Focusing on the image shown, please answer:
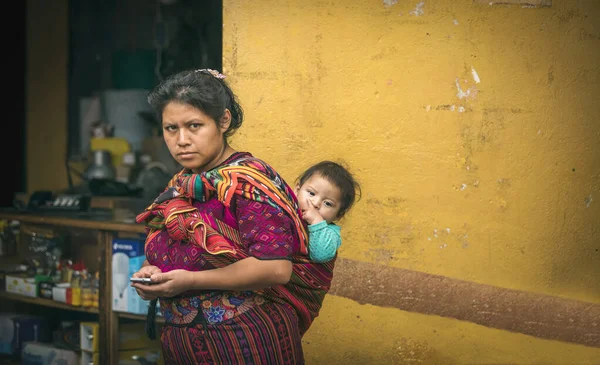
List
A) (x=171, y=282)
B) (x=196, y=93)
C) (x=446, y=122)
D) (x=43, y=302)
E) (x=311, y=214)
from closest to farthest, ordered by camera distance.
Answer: (x=171, y=282)
(x=196, y=93)
(x=311, y=214)
(x=446, y=122)
(x=43, y=302)

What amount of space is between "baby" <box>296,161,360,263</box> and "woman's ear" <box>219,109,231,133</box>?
1.30 ft

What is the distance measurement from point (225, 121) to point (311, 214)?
45cm

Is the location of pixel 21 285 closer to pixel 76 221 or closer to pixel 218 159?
pixel 76 221

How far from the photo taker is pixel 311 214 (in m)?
2.46

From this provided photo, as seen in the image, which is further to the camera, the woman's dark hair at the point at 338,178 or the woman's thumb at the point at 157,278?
the woman's dark hair at the point at 338,178

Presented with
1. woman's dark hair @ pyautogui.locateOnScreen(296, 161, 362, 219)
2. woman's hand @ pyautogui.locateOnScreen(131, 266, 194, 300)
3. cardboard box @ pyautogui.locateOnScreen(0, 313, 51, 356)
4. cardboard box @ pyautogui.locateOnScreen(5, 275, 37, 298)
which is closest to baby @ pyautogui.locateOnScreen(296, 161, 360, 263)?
woman's dark hair @ pyautogui.locateOnScreen(296, 161, 362, 219)

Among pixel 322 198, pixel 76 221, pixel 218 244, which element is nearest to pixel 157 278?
pixel 218 244

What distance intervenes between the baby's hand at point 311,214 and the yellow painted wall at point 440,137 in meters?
1.09

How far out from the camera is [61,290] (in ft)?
14.5

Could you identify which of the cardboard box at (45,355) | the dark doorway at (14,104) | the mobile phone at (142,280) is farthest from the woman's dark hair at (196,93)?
the dark doorway at (14,104)

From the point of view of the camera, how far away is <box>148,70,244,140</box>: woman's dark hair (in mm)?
2225

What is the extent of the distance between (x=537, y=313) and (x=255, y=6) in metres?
2.11

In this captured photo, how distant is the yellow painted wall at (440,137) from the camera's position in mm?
3311

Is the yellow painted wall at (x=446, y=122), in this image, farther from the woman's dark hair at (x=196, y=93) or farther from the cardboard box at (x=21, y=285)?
the cardboard box at (x=21, y=285)
